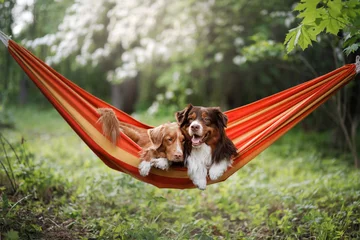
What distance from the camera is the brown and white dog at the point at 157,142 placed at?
2.60 meters

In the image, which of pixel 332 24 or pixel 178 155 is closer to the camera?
pixel 332 24

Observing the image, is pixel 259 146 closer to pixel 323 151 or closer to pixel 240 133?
pixel 240 133

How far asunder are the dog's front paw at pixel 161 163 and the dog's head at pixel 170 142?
0.03m

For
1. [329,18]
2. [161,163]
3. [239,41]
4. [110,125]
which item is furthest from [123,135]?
[239,41]

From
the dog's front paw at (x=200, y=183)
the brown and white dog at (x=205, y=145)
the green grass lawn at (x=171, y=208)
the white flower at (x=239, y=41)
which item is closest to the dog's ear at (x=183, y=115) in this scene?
the brown and white dog at (x=205, y=145)

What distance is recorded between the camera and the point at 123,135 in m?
2.72

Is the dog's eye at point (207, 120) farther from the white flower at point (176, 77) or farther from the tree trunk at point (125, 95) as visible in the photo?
the tree trunk at point (125, 95)

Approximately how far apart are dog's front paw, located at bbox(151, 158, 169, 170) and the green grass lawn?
44 cm

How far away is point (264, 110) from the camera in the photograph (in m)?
2.99

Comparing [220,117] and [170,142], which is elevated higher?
[220,117]

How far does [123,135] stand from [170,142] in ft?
1.18

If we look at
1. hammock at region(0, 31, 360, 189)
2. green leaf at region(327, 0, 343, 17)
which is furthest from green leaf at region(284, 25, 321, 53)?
hammock at region(0, 31, 360, 189)

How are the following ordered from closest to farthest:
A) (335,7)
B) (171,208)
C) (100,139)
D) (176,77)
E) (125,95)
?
1. (335,7)
2. (100,139)
3. (171,208)
4. (176,77)
5. (125,95)

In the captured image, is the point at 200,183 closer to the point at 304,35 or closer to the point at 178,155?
the point at 178,155
